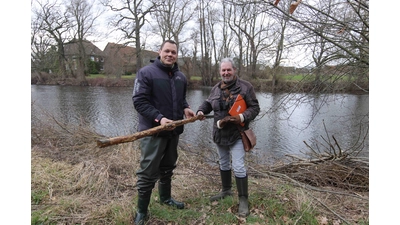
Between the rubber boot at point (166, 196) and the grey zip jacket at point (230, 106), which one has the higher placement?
the grey zip jacket at point (230, 106)

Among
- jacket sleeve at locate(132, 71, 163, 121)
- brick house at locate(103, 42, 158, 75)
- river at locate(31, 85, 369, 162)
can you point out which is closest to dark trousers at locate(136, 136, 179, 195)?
jacket sleeve at locate(132, 71, 163, 121)

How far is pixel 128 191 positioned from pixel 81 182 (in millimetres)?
823

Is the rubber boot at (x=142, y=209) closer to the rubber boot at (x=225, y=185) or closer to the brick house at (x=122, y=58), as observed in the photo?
the rubber boot at (x=225, y=185)

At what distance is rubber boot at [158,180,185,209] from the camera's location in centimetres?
292

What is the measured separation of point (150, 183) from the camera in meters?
2.52

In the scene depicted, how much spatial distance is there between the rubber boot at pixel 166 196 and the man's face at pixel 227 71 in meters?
1.50

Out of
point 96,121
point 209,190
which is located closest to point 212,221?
point 209,190

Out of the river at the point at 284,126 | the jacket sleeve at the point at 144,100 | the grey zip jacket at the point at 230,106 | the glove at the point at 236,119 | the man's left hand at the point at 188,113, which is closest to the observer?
the jacket sleeve at the point at 144,100

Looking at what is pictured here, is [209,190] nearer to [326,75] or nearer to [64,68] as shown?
[326,75]

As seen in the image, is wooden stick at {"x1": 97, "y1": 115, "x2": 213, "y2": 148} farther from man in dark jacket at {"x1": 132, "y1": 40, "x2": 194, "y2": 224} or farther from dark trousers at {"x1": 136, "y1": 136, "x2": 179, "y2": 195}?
dark trousers at {"x1": 136, "y1": 136, "x2": 179, "y2": 195}

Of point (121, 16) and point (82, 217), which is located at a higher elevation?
point (121, 16)

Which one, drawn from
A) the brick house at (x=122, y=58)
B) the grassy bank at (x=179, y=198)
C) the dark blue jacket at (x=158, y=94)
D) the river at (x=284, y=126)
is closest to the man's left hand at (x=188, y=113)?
the dark blue jacket at (x=158, y=94)

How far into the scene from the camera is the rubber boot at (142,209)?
2.55m

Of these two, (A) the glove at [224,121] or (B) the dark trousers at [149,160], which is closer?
(B) the dark trousers at [149,160]
